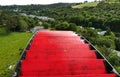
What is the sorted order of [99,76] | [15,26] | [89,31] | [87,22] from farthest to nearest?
[87,22] < [15,26] < [89,31] < [99,76]

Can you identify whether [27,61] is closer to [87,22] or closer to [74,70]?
[74,70]

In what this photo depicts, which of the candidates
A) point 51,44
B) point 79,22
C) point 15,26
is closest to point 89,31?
point 15,26

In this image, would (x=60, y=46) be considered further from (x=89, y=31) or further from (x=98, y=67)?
(x=89, y=31)

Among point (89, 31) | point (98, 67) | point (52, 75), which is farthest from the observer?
point (89, 31)

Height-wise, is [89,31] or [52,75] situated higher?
[52,75]

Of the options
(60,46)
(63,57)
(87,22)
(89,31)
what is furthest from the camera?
(87,22)

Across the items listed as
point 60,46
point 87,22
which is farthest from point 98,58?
point 87,22

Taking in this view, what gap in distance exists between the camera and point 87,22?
155 metres

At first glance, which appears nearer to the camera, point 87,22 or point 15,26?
point 15,26

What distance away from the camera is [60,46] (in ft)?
78.1

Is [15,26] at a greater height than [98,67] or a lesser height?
lesser

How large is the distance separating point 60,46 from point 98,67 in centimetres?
575

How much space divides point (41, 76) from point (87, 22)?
140 metres

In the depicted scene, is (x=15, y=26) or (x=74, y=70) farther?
(x=15, y=26)
